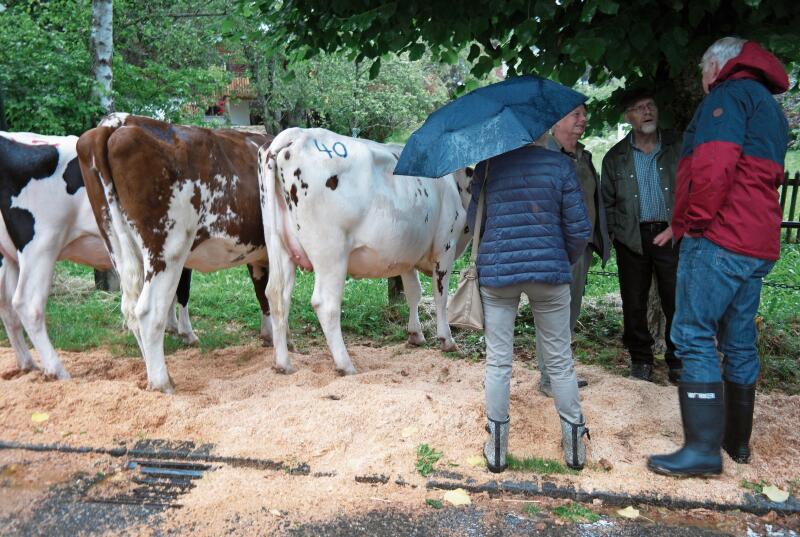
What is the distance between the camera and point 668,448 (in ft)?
12.8

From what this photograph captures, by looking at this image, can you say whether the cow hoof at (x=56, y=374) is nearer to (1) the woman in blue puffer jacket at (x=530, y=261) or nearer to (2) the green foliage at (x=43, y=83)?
(1) the woman in blue puffer jacket at (x=530, y=261)

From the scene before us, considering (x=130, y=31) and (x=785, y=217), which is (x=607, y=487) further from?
(x=130, y=31)

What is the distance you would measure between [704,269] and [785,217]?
10.7 meters

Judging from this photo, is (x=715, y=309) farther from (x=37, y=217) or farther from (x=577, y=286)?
(x=37, y=217)

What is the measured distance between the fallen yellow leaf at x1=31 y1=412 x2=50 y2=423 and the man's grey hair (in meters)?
4.47

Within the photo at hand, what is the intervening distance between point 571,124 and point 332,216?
1.95 m

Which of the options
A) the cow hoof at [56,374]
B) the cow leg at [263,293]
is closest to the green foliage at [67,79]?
the cow leg at [263,293]

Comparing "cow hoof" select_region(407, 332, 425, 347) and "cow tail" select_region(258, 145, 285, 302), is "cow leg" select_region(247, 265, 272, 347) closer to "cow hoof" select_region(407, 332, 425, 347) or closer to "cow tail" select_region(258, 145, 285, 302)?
"cow tail" select_region(258, 145, 285, 302)

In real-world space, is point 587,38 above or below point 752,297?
above

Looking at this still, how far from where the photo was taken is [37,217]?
5.11m

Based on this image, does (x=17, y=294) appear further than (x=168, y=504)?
Yes

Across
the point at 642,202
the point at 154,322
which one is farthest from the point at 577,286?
the point at 154,322

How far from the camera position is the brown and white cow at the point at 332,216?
204 inches

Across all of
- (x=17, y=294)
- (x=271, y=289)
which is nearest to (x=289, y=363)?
(x=271, y=289)
